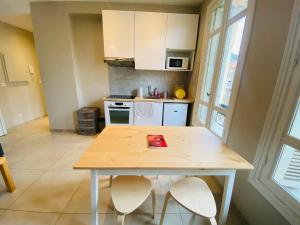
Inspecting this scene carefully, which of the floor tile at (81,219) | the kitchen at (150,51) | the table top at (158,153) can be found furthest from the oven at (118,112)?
the floor tile at (81,219)

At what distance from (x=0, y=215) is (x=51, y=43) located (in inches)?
119

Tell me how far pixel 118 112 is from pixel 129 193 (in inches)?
84.7

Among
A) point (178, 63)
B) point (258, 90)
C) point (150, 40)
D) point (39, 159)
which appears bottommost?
point (39, 159)

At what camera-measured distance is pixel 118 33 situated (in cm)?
278

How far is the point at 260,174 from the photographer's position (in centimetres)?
123

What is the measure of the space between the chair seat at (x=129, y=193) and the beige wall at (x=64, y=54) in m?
2.72

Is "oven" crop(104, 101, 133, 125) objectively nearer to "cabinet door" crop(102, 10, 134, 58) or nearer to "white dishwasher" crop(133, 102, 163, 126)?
"white dishwasher" crop(133, 102, 163, 126)

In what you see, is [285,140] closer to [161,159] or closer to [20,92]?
[161,159]

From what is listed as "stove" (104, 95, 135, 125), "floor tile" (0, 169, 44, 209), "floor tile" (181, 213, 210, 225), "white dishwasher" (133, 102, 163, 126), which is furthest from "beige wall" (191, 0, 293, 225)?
"floor tile" (0, 169, 44, 209)

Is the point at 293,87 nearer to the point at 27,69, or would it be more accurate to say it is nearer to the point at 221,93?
the point at 221,93

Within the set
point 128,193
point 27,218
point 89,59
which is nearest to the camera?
point 128,193

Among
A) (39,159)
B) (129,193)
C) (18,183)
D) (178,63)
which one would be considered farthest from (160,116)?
(18,183)

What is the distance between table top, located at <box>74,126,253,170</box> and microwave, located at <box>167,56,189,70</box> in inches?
75.7

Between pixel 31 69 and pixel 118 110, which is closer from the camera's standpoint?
pixel 118 110
